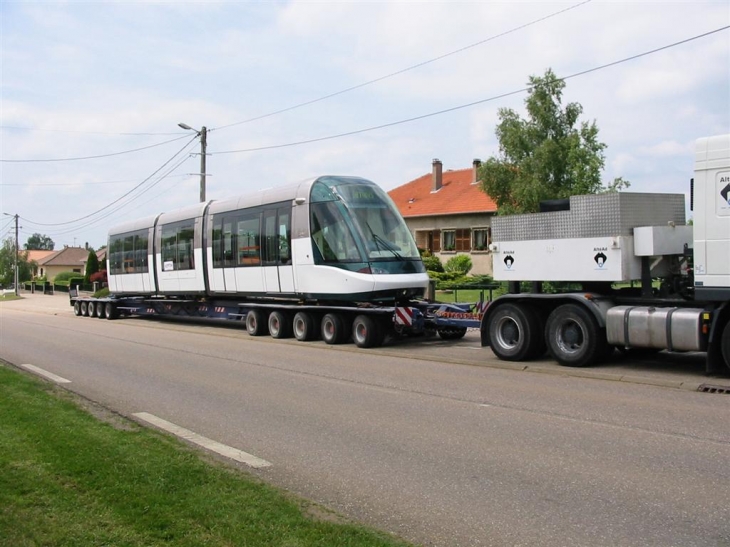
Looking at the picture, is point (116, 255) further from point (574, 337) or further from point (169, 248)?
point (574, 337)

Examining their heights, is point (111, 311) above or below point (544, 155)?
below

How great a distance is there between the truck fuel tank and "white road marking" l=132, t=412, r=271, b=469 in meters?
6.74

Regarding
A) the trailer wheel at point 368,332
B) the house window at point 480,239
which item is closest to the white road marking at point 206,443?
the trailer wheel at point 368,332

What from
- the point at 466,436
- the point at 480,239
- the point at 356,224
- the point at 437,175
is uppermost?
the point at 437,175

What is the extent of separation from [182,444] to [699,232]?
769cm

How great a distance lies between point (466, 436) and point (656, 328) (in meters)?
4.91

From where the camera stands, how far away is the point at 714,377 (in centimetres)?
1055

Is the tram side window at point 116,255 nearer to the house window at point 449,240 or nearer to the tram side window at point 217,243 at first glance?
the tram side window at point 217,243

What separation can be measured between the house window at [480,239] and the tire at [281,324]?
2815 cm

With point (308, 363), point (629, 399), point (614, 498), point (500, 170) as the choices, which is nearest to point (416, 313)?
point (308, 363)

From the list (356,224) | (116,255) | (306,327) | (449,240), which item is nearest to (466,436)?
(356,224)

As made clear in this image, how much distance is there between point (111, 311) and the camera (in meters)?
29.3

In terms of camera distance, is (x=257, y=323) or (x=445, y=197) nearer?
(x=257, y=323)

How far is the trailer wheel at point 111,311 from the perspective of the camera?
29.3 metres
